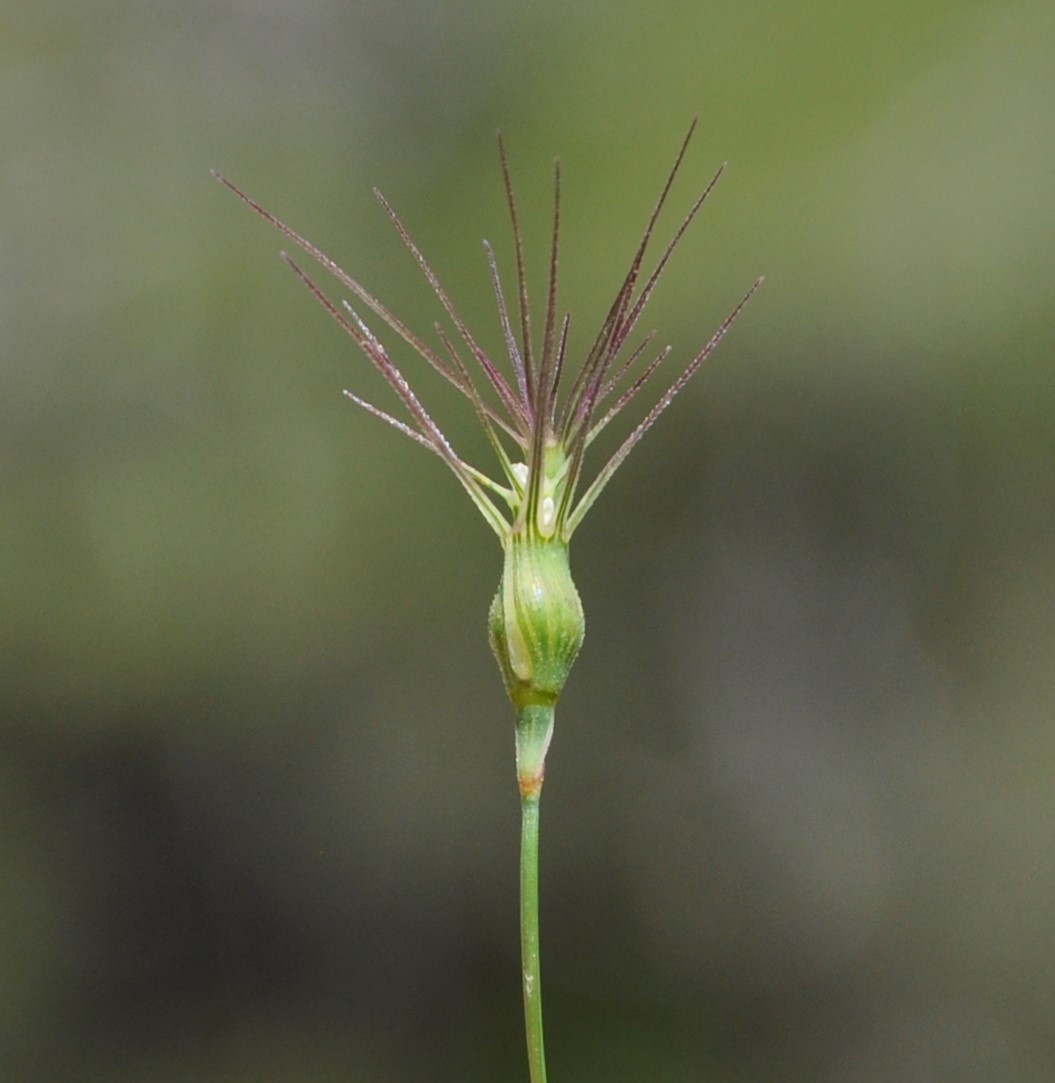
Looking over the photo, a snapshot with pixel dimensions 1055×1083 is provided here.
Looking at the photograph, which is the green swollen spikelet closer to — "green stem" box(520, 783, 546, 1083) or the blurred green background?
"green stem" box(520, 783, 546, 1083)

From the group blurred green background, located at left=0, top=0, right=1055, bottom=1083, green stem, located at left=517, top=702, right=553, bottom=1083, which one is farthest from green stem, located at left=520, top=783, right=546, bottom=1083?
blurred green background, located at left=0, top=0, right=1055, bottom=1083

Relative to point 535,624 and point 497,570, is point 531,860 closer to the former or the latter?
point 535,624

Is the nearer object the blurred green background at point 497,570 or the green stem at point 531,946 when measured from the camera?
the green stem at point 531,946

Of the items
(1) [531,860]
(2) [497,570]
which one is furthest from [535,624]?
(2) [497,570]

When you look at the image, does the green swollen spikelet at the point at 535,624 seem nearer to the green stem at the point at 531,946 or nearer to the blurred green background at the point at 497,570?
the green stem at the point at 531,946

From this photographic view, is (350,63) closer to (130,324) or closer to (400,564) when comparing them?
(130,324)

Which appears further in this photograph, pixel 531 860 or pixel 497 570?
pixel 497 570

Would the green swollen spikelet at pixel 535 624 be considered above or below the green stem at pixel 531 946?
above

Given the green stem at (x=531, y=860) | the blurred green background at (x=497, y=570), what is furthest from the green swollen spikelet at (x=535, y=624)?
the blurred green background at (x=497, y=570)

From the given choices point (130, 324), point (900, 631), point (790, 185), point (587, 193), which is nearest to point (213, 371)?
point (130, 324)
